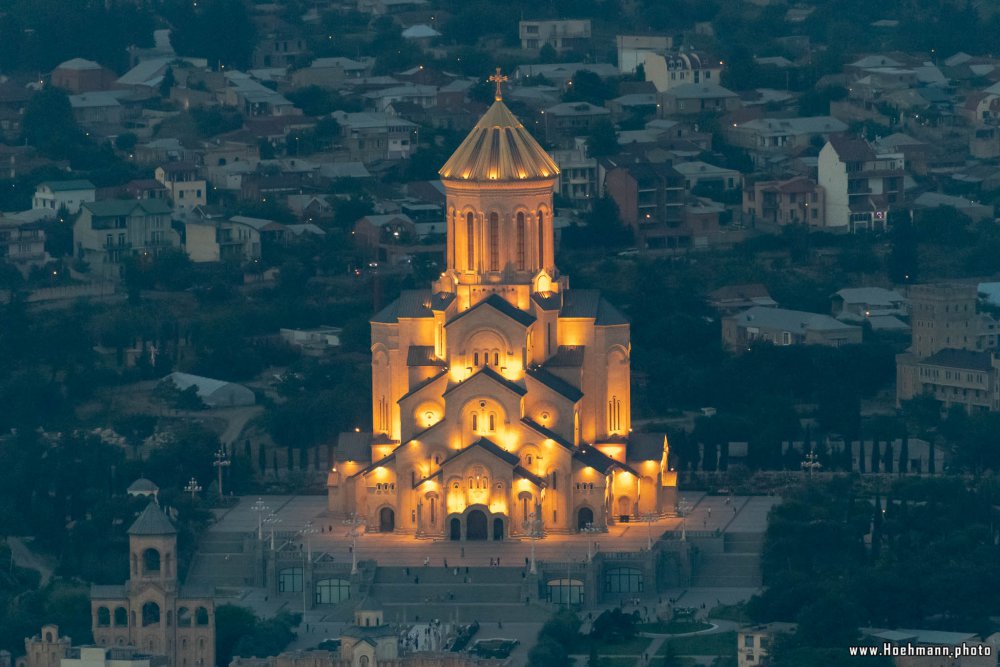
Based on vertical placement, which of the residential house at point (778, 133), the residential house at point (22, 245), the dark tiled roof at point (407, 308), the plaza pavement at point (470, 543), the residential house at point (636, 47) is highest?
the residential house at point (636, 47)

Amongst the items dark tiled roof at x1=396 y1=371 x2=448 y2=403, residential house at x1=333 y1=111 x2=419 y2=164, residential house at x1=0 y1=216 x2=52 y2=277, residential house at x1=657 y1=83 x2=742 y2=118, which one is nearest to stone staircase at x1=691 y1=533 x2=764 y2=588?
dark tiled roof at x1=396 y1=371 x2=448 y2=403

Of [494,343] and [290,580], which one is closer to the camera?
[290,580]

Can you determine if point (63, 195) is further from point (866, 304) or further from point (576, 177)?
point (866, 304)

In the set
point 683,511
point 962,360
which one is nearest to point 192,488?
point 683,511

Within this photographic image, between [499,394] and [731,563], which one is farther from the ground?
[499,394]

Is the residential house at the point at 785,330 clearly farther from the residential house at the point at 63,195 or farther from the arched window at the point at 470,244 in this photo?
the residential house at the point at 63,195

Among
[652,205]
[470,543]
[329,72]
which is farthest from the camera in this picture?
[329,72]

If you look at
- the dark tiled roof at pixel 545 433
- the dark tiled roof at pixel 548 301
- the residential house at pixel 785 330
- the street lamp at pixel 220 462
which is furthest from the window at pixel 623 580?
the residential house at pixel 785 330
